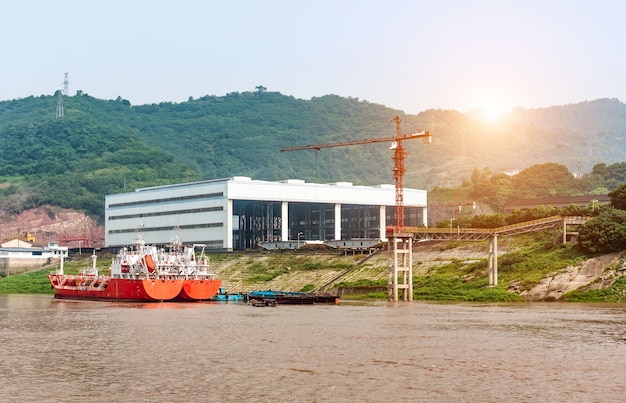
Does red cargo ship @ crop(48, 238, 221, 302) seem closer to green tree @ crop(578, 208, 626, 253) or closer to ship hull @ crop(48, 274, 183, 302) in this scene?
ship hull @ crop(48, 274, 183, 302)

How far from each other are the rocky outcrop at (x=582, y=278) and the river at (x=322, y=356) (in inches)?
630

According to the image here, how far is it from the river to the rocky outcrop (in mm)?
15997

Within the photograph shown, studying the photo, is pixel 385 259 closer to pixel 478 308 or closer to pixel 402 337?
pixel 478 308

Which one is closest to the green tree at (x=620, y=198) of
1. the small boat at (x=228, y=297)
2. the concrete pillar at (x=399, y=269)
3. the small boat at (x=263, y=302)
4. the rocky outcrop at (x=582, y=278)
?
the rocky outcrop at (x=582, y=278)

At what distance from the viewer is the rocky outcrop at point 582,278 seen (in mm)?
125875

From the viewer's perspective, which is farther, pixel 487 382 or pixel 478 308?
pixel 478 308

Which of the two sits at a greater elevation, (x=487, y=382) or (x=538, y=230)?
(x=538, y=230)

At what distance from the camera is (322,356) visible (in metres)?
68.3

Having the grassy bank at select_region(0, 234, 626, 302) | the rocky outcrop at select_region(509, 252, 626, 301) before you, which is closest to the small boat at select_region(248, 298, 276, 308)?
the grassy bank at select_region(0, 234, 626, 302)

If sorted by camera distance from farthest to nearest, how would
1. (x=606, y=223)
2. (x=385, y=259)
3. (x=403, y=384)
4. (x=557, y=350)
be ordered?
(x=385, y=259) < (x=606, y=223) < (x=557, y=350) < (x=403, y=384)

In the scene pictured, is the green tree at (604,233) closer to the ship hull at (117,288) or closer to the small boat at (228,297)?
the small boat at (228,297)

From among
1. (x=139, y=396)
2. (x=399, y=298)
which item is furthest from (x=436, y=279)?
(x=139, y=396)

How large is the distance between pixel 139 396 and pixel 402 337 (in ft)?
112

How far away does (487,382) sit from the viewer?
56281mm
